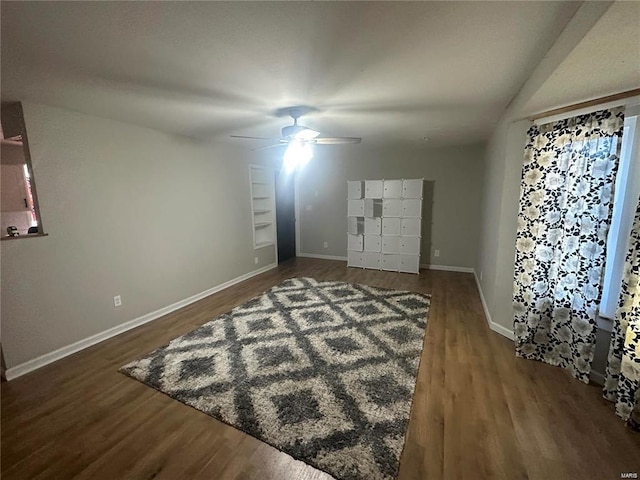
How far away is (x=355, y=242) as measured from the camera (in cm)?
548

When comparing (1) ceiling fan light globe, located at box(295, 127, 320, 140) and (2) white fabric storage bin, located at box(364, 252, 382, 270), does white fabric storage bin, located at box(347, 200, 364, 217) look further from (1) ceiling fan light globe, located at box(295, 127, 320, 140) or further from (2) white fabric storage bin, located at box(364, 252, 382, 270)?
(1) ceiling fan light globe, located at box(295, 127, 320, 140)

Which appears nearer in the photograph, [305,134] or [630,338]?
[630,338]

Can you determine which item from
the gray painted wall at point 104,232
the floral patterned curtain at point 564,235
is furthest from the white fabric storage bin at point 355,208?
the floral patterned curtain at point 564,235

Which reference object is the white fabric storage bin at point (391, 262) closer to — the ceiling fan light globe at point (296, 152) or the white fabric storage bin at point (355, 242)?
the white fabric storage bin at point (355, 242)

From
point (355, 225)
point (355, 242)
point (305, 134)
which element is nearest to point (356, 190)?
point (355, 225)

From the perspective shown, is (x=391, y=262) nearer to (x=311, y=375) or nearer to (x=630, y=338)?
(x=311, y=375)

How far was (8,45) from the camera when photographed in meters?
1.42

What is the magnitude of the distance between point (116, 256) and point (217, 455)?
2.42m

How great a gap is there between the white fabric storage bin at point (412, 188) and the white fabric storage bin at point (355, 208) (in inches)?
32.0

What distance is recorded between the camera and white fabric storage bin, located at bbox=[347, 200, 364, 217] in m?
5.31

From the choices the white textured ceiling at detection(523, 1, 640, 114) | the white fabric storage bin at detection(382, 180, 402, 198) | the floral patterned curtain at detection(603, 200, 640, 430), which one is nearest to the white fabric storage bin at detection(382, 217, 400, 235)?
the white fabric storage bin at detection(382, 180, 402, 198)

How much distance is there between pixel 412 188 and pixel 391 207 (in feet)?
1.61

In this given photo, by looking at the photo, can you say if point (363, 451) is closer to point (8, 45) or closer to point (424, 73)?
point (424, 73)

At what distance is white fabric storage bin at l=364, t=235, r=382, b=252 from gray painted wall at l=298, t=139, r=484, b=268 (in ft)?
2.61
